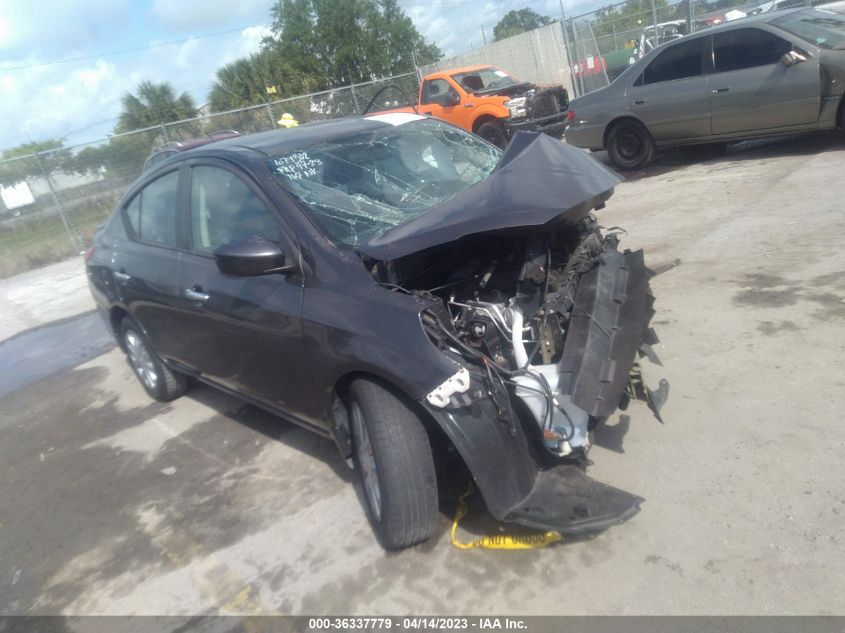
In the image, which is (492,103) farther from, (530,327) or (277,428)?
(530,327)

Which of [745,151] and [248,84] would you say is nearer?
[745,151]

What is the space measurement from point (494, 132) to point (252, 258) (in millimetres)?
12036

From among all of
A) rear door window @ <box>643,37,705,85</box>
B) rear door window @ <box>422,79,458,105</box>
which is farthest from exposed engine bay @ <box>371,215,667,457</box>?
rear door window @ <box>422,79,458,105</box>

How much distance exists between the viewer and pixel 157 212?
14.3 ft

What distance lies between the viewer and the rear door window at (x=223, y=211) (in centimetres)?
337

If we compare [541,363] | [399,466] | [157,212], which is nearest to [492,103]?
[157,212]

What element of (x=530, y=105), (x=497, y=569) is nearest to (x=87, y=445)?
(x=497, y=569)

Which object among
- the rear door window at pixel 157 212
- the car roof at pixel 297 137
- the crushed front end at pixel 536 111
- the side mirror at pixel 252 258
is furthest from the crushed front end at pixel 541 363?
the crushed front end at pixel 536 111

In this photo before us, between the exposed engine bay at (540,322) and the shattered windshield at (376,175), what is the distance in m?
0.36

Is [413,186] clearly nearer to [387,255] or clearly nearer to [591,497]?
[387,255]

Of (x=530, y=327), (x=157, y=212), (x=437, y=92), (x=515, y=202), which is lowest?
(x=530, y=327)

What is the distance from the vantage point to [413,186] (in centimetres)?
366

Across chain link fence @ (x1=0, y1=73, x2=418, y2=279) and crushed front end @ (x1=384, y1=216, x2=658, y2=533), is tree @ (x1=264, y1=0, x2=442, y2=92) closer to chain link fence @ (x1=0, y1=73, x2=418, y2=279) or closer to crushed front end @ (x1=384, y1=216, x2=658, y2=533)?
chain link fence @ (x1=0, y1=73, x2=418, y2=279)

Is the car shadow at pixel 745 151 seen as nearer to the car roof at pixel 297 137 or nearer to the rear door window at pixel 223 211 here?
the car roof at pixel 297 137
